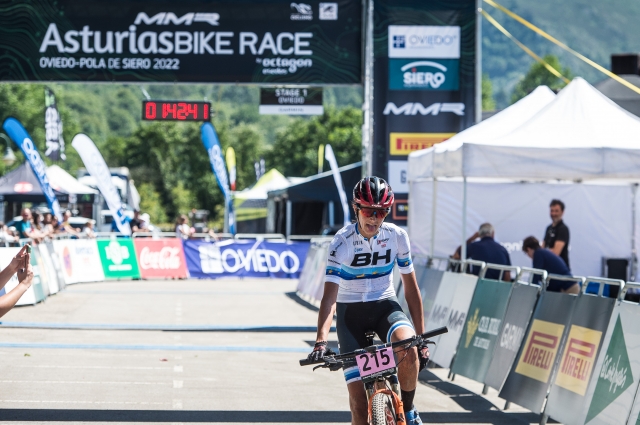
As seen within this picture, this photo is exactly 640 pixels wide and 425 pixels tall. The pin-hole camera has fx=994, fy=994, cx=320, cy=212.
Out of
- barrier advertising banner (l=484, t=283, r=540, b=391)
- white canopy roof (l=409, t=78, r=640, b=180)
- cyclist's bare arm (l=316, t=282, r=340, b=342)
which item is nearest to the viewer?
cyclist's bare arm (l=316, t=282, r=340, b=342)

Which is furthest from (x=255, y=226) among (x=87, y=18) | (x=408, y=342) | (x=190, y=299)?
(x=408, y=342)

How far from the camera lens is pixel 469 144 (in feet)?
42.4

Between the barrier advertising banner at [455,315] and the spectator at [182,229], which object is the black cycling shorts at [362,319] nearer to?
the barrier advertising banner at [455,315]

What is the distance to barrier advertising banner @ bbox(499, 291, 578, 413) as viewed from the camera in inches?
340

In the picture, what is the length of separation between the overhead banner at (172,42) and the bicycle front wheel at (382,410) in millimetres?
13203

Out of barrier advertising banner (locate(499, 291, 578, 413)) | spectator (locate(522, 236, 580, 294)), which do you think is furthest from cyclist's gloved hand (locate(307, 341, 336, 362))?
spectator (locate(522, 236, 580, 294))

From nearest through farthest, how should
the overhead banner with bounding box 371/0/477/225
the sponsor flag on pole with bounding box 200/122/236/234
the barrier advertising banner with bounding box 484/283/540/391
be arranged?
the barrier advertising banner with bounding box 484/283/540/391, the overhead banner with bounding box 371/0/477/225, the sponsor flag on pole with bounding box 200/122/236/234

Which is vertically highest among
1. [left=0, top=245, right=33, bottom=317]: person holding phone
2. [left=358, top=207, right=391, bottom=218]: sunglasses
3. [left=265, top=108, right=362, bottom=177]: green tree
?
[left=265, top=108, right=362, bottom=177]: green tree

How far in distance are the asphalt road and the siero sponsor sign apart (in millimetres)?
4790

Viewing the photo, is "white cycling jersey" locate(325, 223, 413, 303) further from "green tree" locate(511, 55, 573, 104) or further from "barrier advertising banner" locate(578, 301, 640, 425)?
"green tree" locate(511, 55, 573, 104)

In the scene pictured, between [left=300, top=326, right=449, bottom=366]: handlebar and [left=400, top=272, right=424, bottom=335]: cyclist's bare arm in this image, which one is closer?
[left=300, top=326, right=449, bottom=366]: handlebar

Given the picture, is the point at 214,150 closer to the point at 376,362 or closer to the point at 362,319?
the point at 362,319

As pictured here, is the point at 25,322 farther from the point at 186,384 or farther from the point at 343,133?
the point at 343,133

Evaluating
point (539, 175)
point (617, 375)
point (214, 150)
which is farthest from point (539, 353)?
point (214, 150)
